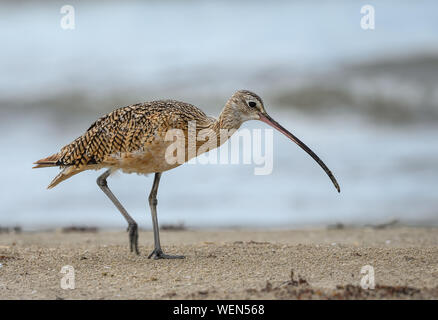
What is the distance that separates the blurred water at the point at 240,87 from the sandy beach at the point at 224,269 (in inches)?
57.3

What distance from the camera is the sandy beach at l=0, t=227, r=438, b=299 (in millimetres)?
5578

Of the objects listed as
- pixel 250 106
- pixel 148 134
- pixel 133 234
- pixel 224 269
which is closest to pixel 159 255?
pixel 133 234

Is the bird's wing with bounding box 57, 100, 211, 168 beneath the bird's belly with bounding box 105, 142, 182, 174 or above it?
above

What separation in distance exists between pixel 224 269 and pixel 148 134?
68.0 inches

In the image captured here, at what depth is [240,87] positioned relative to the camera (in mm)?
22344

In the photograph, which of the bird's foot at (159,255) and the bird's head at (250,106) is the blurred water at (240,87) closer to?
the bird's foot at (159,255)

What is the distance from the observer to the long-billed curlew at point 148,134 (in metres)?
7.32

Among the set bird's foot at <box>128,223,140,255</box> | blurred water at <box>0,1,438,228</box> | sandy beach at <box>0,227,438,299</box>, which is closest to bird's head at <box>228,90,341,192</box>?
sandy beach at <box>0,227,438,299</box>

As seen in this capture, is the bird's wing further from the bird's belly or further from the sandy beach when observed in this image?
the sandy beach

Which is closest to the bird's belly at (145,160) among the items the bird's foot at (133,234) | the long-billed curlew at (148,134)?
the long-billed curlew at (148,134)

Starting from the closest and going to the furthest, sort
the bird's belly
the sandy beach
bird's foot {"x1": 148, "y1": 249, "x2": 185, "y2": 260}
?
the sandy beach
the bird's belly
bird's foot {"x1": 148, "y1": 249, "x2": 185, "y2": 260}

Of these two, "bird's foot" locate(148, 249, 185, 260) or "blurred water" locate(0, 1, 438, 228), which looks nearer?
"bird's foot" locate(148, 249, 185, 260)

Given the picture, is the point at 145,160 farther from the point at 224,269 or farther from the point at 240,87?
the point at 240,87

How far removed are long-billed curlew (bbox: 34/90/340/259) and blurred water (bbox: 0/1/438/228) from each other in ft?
2.40
